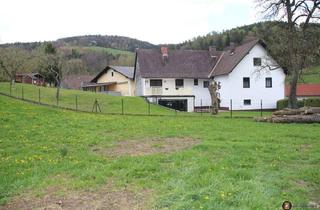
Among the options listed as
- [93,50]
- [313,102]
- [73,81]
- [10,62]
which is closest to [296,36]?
[313,102]

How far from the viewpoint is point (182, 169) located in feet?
30.9

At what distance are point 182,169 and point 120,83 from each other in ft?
150

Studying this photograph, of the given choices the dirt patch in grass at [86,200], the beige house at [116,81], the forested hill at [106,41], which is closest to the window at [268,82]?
the beige house at [116,81]

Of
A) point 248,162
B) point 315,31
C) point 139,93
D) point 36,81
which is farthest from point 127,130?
point 36,81

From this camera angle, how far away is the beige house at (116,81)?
170ft

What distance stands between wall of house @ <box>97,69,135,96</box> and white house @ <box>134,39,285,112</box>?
10.3 ft

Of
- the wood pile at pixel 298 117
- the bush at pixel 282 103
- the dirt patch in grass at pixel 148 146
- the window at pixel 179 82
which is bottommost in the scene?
the dirt patch in grass at pixel 148 146

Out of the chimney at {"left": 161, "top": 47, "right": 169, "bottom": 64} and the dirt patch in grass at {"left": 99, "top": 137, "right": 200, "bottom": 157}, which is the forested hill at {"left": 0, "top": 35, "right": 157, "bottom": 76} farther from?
the dirt patch in grass at {"left": 99, "top": 137, "right": 200, "bottom": 157}

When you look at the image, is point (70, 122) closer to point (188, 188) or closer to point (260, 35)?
point (188, 188)

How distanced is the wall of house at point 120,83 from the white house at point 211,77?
3140 mm

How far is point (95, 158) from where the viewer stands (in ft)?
36.2

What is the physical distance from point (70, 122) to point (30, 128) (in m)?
3.09

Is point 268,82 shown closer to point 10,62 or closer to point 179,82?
point 179,82

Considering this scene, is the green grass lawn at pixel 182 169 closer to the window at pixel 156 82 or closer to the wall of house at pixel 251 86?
the wall of house at pixel 251 86
